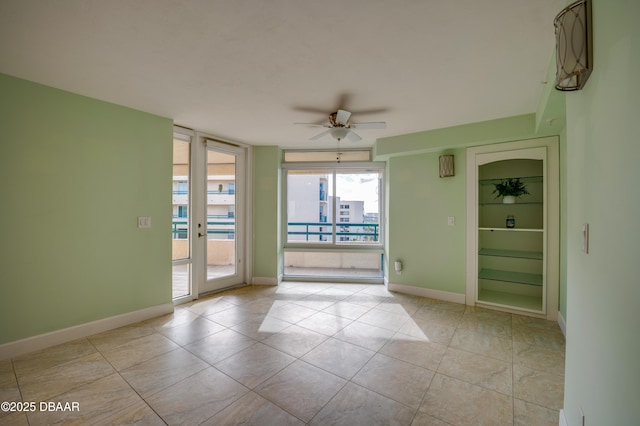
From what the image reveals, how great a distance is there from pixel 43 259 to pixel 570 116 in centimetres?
428

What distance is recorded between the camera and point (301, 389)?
2088 millimetres

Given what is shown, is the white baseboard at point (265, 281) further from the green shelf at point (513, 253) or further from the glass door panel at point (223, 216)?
the green shelf at point (513, 253)

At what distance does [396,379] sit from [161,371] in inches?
75.8

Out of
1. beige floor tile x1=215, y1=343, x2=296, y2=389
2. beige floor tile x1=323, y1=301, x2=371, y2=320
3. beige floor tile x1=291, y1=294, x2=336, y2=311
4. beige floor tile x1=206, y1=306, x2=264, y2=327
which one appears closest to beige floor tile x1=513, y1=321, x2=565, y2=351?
beige floor tile x1=323, y1=301, x2=371, y2=320

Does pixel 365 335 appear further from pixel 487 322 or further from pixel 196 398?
pixel 196 398

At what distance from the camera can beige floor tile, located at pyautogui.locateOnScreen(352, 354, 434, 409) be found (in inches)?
79.6

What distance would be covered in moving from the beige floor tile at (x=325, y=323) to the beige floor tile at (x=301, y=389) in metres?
0.75

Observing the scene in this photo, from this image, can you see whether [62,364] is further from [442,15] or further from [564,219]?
[564,219]

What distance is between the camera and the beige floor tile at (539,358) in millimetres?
2393

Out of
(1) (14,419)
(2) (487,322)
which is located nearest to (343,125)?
(2) (487,322)

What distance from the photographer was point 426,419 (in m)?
1.79

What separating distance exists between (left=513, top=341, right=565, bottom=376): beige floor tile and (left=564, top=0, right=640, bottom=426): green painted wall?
119 cm

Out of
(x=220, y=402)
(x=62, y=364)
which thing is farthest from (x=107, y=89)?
(x=220, y=402)

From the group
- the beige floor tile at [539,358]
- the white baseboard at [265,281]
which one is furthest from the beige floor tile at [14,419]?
the beige floor tile at [539,358]
